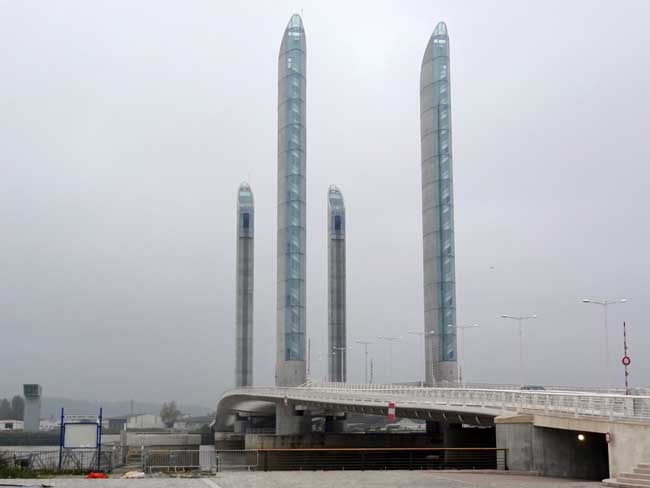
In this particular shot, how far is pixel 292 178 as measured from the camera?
112m

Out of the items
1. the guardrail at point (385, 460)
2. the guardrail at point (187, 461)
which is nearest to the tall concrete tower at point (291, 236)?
the guardrail at point (385, 460)

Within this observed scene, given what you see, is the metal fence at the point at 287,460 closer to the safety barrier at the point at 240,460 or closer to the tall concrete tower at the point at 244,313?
the safety barrier at the point at 240,460

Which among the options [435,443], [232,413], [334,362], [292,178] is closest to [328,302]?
[334,362]

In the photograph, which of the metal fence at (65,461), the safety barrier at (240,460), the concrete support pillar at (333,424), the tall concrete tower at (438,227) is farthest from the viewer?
the concrete support pillar at (333,424)

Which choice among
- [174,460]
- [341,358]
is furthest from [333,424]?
[174,460]

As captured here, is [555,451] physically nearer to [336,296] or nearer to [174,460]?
[174,460]

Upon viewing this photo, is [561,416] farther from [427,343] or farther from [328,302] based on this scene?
[328,302]

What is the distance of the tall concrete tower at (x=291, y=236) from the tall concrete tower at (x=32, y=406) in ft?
220

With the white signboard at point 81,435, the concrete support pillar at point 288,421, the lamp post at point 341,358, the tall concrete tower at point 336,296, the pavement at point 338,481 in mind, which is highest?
the tall concrete tower at point 336,296

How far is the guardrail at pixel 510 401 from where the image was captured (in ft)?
100

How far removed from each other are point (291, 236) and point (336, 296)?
1611 inches

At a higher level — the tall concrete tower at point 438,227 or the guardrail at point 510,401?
the tall concrete tower at point 438,227

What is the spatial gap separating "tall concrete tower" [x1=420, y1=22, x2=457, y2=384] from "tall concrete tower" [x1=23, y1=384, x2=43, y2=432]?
82.6 m

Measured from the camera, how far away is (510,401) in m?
44.9
